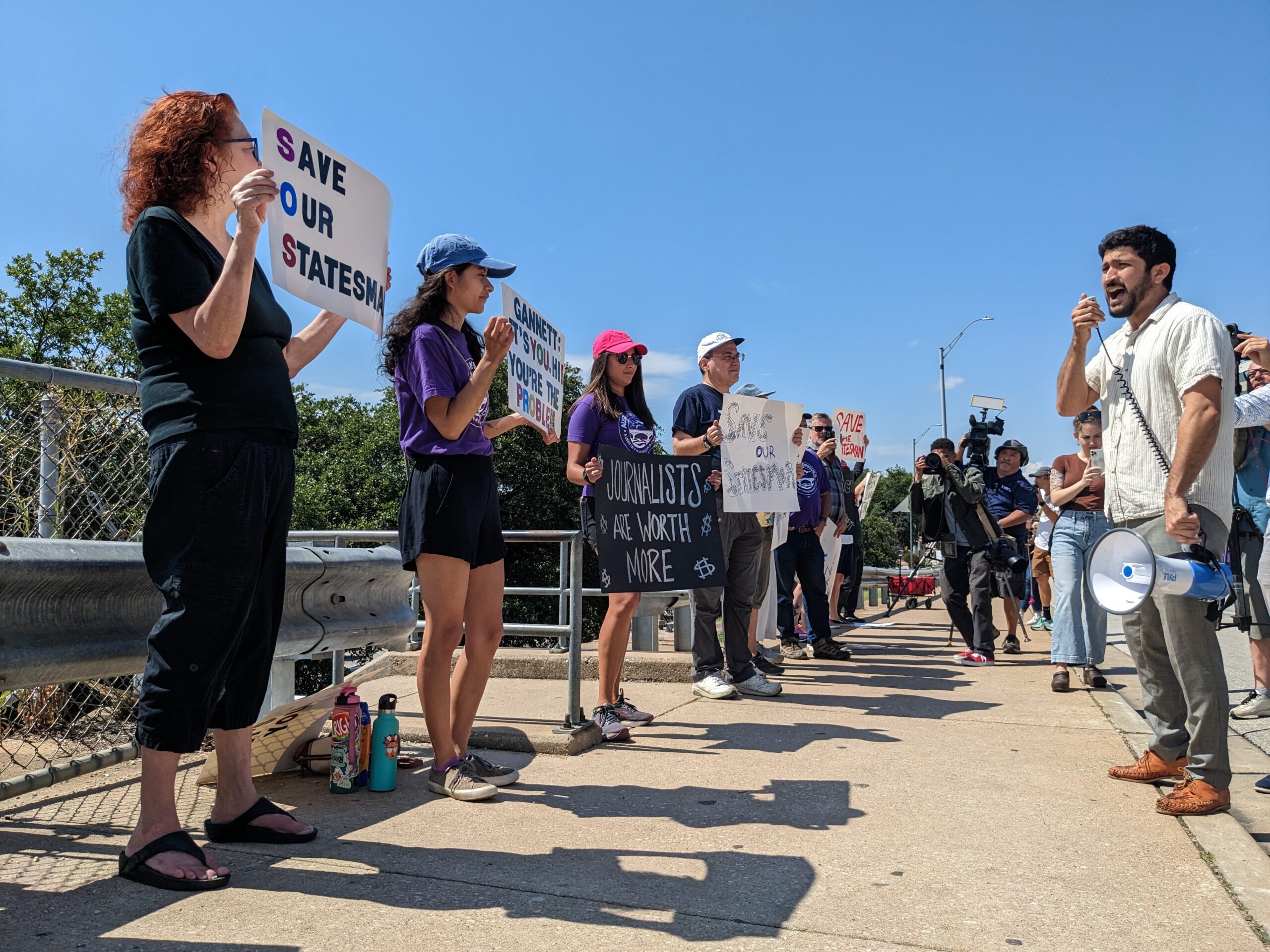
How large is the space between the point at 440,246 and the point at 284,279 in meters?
1.01

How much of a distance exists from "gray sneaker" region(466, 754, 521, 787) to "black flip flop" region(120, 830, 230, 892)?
1255 mm

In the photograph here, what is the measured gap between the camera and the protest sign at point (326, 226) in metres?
3.21

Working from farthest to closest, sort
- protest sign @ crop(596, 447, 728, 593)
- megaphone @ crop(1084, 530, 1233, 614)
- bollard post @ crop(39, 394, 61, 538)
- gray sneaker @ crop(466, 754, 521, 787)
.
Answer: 1. protest sign @ crop(596, 447, 728, 593)
2. gray sneaker @ crop(466, 754, 521, 787)
3. bollard post @ crop(39, 394, 61, 538)
4. megaphone @ crop(1084, 530, 1233, 614)

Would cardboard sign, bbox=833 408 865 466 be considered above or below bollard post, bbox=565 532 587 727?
above

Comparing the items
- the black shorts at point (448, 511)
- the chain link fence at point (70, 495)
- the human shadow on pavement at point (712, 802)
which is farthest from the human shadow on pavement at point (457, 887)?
the chain link fence at point (70, 495)

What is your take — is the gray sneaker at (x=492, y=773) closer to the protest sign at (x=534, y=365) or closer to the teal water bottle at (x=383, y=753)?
the teal water bottle at (x=383, y=753)

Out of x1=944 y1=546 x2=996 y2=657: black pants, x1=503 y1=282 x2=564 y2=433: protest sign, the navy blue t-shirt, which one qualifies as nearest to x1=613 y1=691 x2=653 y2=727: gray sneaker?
x1=503 y1=282 x2=564 y2=433: protest sign

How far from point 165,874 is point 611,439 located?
3271 millimetres

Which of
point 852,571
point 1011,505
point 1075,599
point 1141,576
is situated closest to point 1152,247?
point 1141,576

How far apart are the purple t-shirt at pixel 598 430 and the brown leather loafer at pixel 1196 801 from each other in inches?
118

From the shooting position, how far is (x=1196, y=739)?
367 cm

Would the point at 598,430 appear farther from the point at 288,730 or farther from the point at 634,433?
the point at 288,730

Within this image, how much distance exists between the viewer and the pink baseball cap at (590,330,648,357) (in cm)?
551

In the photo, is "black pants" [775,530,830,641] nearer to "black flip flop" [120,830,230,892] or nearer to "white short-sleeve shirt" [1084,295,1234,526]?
"white short-sleeve shirt" [1084,295,1234,526]
